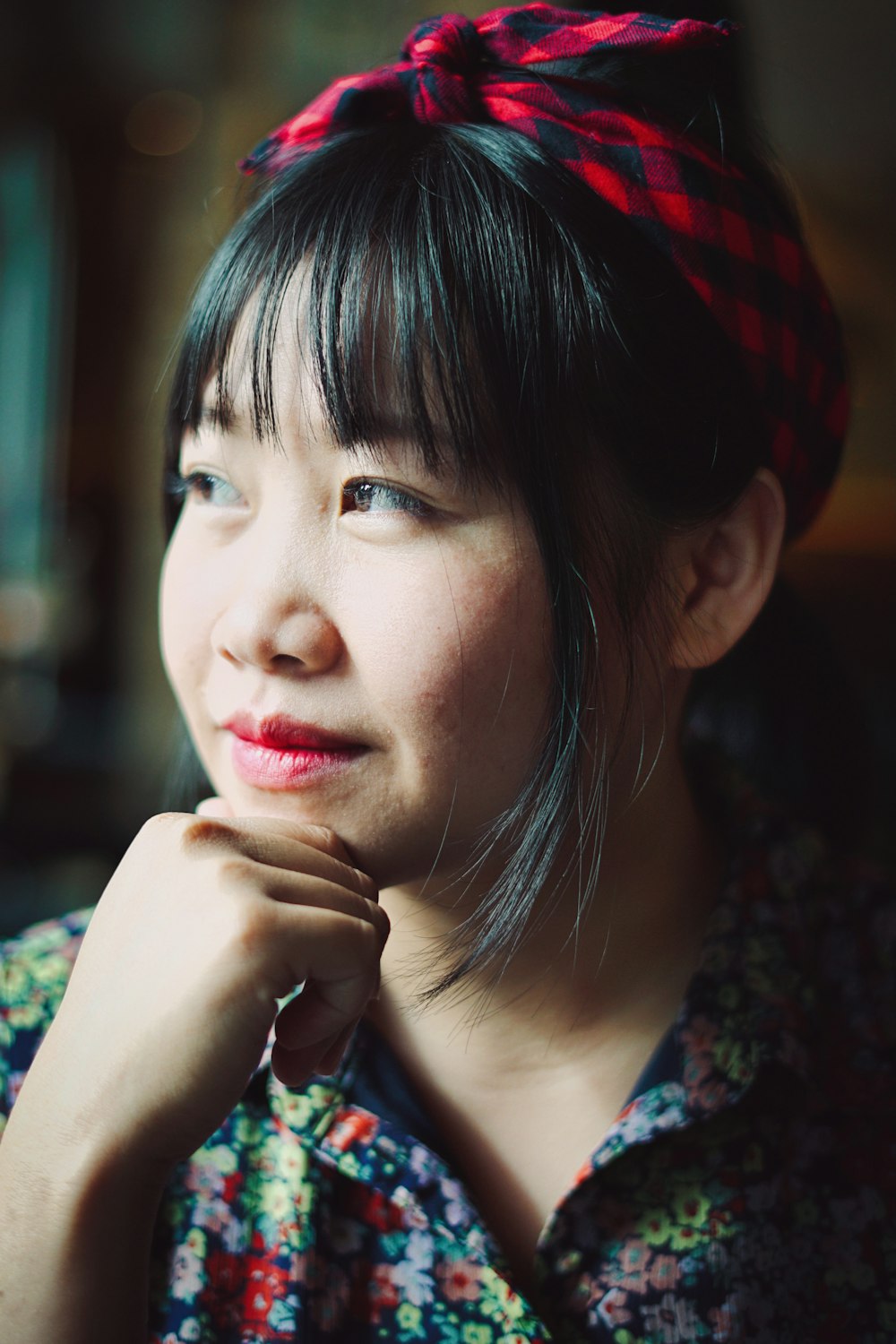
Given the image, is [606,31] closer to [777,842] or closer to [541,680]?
[541,680]

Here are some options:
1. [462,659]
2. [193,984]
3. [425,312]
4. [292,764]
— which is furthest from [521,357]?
[193,984]

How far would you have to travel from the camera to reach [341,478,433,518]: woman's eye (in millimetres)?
666

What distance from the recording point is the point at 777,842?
35.6 inches

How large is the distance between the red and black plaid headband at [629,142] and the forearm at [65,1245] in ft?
2.24

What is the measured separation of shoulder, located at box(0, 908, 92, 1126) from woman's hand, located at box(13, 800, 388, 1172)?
0.23 metres

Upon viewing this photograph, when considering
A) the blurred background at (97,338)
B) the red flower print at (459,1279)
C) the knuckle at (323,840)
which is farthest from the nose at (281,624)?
the blurred background at (97,338)

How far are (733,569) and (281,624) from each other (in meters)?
0.37

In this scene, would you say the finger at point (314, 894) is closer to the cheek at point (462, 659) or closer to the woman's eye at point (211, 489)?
the cheek at point (462, 659)

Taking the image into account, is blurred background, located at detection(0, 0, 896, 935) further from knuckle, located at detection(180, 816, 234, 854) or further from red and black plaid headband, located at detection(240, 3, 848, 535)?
knuckle, located at detection(180, 816, 234, 854)

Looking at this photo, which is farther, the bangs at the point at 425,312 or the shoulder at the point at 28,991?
the shoulder at the point at 28,991

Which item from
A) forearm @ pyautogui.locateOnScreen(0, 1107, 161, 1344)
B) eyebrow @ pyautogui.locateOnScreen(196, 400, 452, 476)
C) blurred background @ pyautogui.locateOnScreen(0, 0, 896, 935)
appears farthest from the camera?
blurred background @ pyautogui.locateOnScreen(0, 0, 896, 935)

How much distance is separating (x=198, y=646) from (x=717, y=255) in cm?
47

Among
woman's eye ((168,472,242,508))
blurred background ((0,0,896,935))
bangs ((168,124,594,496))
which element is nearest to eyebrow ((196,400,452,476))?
bangs ((168,124,594,496))

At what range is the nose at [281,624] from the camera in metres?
0.64
